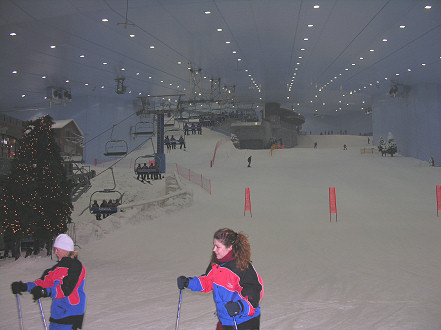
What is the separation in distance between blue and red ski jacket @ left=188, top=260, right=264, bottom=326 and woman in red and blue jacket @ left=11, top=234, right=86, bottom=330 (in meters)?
1.18

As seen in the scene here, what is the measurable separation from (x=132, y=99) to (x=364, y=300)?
1490 inches

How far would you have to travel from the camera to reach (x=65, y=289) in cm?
376

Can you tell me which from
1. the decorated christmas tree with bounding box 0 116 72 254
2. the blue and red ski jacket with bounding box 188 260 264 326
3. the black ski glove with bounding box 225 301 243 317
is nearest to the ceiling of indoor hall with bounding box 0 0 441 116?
the decorated christmas tree with bounding box 0 116 72 254

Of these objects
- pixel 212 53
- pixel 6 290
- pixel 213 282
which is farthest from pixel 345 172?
pixel 213 282

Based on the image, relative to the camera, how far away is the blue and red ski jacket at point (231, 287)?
3416 mm

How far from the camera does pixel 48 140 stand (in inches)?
452

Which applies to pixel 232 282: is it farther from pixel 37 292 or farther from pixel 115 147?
pixel 115 147

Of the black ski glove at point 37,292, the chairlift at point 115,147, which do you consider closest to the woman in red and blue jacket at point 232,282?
the black ski glove at point 37,292

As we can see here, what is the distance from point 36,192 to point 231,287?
9033 mm

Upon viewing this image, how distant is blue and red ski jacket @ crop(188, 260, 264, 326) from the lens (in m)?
3.42

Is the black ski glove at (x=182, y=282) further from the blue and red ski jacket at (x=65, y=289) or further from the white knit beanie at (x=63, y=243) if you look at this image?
the white knit beanie at (x=63, y=243)

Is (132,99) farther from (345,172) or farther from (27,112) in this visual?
(345,172)

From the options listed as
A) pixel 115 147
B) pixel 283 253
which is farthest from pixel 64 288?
pixel 115 147

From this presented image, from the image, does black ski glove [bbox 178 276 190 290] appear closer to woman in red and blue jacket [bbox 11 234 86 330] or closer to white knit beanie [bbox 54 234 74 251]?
woman in red and blue jacket [bbox 11 234 86 330]
